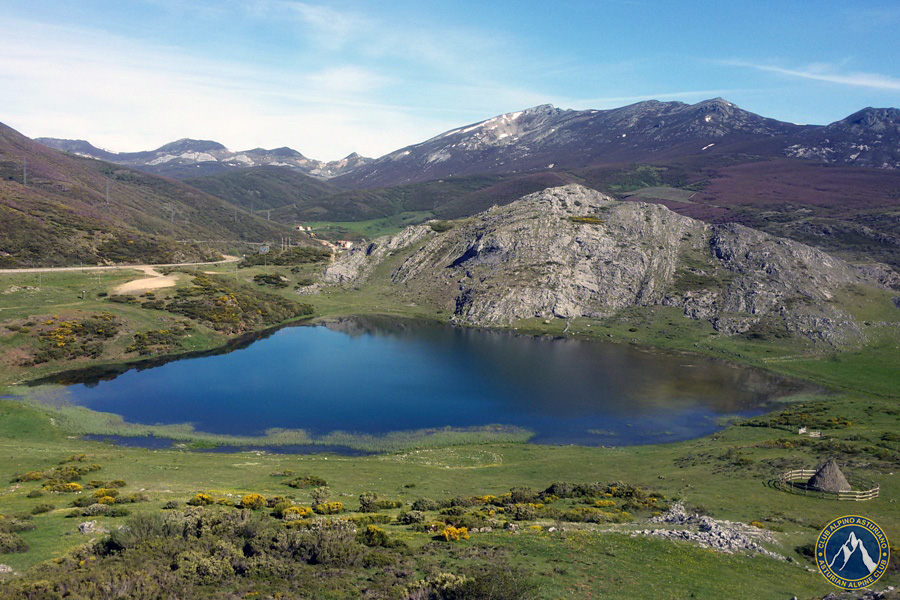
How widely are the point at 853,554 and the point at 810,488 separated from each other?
15.6 meters

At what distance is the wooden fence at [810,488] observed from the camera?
137 ft

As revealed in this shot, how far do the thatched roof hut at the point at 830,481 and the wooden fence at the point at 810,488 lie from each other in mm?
318

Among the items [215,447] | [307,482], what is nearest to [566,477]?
[307,482]

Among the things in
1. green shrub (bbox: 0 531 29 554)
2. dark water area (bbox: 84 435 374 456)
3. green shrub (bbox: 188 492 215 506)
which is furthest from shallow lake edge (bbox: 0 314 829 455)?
green shrub (bbox: 0 531 29 554)

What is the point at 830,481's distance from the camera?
42906 mm

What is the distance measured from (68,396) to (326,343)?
164ft

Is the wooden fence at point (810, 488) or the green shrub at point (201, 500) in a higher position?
the wooden fence at point (810, 488)

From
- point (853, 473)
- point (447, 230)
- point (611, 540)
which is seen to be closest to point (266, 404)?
point (611, 540)

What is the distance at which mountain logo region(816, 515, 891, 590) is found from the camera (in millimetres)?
27625

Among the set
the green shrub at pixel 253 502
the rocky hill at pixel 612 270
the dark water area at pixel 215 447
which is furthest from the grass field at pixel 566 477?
the rocky hill at pixel 612 270

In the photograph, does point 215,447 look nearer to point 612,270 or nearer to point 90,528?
point 90,528

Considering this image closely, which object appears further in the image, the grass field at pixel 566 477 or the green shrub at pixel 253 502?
the green shrub at pixel 253 502

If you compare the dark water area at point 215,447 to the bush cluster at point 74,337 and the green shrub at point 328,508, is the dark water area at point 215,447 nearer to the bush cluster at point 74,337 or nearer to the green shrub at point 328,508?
the green shrub at point 328,508

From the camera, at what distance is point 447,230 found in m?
196
